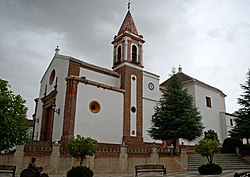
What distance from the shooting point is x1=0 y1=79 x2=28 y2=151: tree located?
1243 centimetres

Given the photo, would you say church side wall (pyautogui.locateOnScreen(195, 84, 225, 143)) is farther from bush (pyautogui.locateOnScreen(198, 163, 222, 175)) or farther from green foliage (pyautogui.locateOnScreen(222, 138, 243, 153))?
bush (pyautogui.locateOnScreen(198, 163, 222, 175))

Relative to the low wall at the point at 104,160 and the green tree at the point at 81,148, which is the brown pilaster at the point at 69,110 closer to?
the low wall at the point at 104,160

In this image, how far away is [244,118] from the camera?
24.1m

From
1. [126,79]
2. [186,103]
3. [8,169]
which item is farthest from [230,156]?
[8,169]

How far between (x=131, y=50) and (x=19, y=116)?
1726 cm

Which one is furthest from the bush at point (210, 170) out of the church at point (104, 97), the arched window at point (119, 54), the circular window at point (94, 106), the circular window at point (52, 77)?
the circular window at point (52, 77)

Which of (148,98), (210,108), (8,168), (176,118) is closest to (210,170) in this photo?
(176,118)

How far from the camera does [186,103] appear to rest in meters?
21.1

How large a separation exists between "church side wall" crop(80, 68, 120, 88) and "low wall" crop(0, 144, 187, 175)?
849 centimetres

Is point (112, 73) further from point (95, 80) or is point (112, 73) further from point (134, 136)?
point (134, 136)

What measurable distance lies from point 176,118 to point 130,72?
858 cm

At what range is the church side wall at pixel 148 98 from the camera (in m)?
26.0

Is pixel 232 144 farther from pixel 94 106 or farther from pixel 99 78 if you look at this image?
pixel 99 78

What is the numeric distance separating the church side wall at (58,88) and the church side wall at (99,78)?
1.90m
